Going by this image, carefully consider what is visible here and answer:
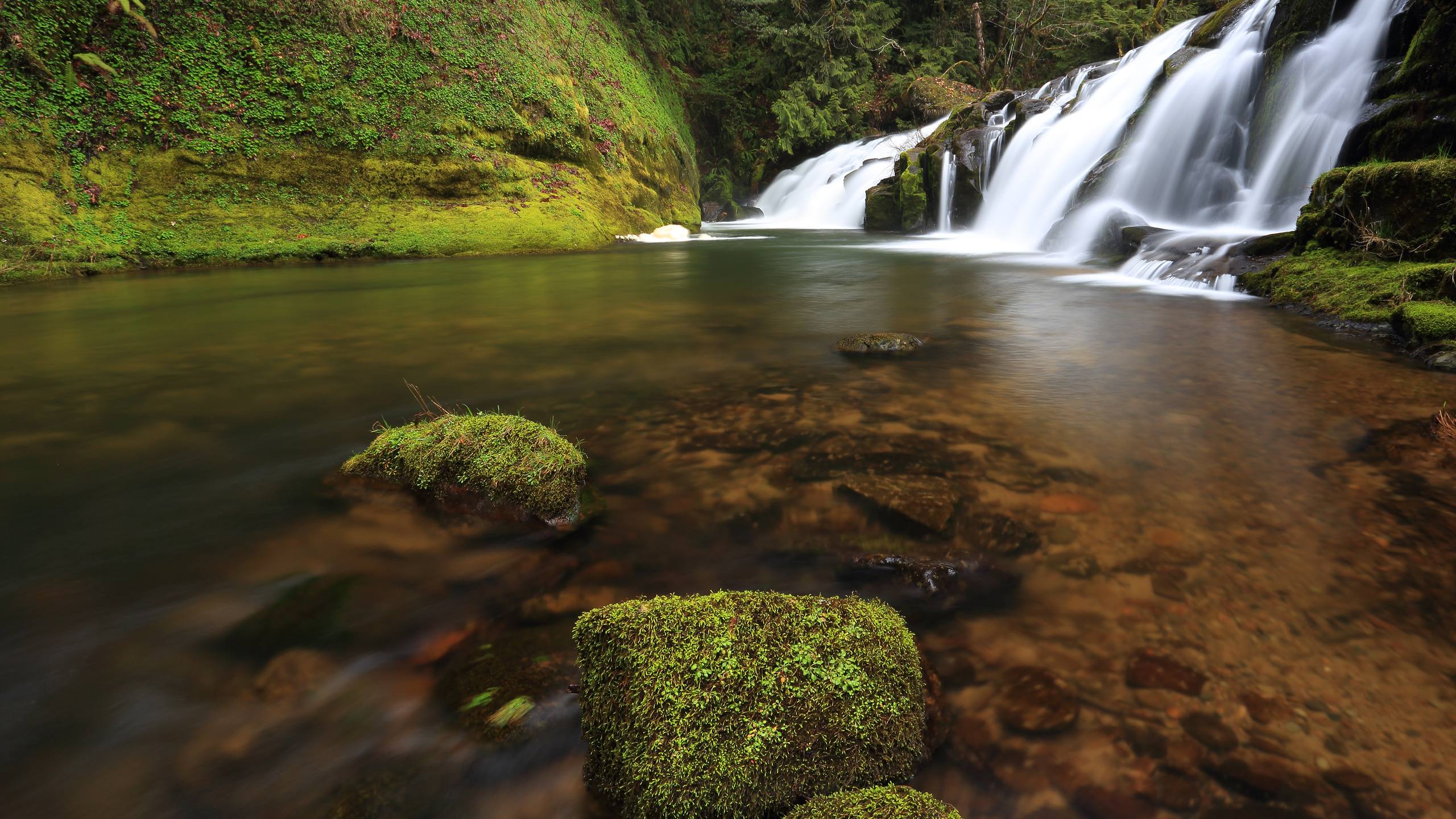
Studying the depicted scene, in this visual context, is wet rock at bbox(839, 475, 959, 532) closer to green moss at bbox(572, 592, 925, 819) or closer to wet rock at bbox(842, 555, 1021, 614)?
wet rock at bbox(842, 555, 1021, 614)

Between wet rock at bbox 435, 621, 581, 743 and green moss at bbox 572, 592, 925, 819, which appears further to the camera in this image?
wet rock at bbox 435, 621, 581, 743

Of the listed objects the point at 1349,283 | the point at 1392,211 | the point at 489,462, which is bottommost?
the point at 489,462

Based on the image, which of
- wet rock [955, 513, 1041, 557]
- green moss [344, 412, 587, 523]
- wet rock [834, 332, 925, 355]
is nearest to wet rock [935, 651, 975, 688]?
wet rock [955, 513, 1041, 557]

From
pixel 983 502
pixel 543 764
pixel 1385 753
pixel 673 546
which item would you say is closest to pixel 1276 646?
pixel 1385 753

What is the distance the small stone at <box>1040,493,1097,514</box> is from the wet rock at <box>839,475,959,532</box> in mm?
395

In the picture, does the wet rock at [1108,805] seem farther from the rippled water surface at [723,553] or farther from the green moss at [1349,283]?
the green moss at [1349,283]

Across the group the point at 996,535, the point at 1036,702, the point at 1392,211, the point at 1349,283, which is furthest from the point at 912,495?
the point at 1392,211

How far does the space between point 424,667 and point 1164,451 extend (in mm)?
3686

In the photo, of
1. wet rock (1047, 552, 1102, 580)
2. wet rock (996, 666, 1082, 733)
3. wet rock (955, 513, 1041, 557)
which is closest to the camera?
wet rock (996, 666, 1082, 733)

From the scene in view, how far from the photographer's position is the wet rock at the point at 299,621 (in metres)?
2.07

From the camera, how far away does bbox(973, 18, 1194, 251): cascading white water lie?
557 inches

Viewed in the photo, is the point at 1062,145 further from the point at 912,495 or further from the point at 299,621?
the point at 299,621

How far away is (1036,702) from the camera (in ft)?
5.88

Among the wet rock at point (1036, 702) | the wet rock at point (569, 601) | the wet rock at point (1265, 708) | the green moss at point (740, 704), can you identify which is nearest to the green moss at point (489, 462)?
the wet rock at point (569, 601)
